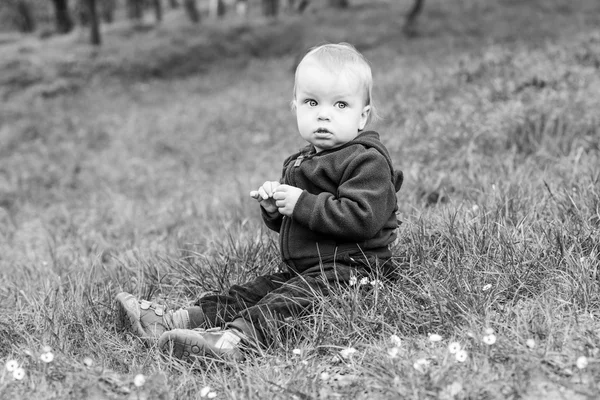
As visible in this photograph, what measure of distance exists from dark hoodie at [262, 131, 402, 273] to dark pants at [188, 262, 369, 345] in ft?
0.29

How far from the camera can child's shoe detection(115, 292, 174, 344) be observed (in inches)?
114

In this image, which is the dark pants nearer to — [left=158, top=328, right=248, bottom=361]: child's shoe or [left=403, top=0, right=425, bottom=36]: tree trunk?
[left=158, top=328, right=248, bottom=361]: child's shoe

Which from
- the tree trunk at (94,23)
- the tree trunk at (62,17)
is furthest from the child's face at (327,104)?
the tree trunk at (62,17)

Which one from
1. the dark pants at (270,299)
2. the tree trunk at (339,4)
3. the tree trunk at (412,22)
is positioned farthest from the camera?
the tree trunk at (339,4)

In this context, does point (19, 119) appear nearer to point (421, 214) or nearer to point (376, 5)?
point (421, 214)

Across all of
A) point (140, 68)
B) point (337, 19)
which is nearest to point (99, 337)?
point (140, 68)

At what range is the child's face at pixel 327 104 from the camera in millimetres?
2820

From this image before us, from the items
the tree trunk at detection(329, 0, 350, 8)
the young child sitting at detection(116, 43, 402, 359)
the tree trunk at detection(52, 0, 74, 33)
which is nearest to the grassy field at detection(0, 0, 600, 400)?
the young child sitting at detection(116, 43, 402, 359)

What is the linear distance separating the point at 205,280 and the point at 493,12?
65.5ft

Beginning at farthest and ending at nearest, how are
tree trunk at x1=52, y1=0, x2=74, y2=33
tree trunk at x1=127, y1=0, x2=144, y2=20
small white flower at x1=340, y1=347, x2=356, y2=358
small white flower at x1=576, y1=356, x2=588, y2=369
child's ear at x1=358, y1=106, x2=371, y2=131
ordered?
tree trunk at x1=127, y1=0, x2=144, y2=20 → tree trunk at x1=52, y1=0, x2=74, y2=33 → child's ear at x1=358, y1=106, x2=371, y2=131 → small white flower at x1=340, y1=347, x2=356, y2=358 → small white flower at x1=576, y1=356, x2=588, y2=369

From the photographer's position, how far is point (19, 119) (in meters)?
13.6

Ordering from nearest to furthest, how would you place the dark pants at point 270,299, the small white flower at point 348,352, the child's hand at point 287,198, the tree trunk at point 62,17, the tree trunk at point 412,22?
the small white flower at point 348,352 < the dark pants at point 270,299 < the child's hand at point 287,198 < the tree trunk at point 412,22 < the tree trunk at point 62,17

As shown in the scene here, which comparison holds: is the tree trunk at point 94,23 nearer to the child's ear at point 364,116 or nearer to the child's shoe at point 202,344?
the child's ear at point 364,116

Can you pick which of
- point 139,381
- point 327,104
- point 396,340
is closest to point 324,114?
point 327,104
